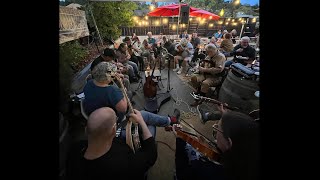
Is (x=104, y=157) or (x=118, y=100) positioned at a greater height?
(x=118, y=100)

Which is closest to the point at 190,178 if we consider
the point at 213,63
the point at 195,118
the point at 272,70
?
the point at 272,70

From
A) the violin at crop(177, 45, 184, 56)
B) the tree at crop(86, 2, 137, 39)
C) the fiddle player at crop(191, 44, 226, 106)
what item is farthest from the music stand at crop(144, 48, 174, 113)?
the tree at crop(86, 2, 137, 39)

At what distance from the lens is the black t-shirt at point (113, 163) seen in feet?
4.37

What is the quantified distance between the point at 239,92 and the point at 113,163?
7.19ft

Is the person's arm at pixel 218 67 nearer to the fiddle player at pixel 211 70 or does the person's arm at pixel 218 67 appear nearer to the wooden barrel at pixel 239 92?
the fiddle player at pixel 211 70

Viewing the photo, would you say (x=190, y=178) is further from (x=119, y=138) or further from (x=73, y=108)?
(x=73, y=108)

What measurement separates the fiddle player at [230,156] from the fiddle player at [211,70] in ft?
7.20

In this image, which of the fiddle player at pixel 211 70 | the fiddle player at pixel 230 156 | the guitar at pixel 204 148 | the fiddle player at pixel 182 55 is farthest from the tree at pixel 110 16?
the fiddle player at pixel 230 156

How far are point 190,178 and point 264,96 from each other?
100cm

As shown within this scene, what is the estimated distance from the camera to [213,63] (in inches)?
150

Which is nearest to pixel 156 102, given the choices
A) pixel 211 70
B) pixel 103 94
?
pixel 211 70

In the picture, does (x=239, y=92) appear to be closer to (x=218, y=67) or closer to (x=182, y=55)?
(x=218, y=67)

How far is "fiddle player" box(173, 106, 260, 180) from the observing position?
1.27m

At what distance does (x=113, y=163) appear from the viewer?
1.38 meters
